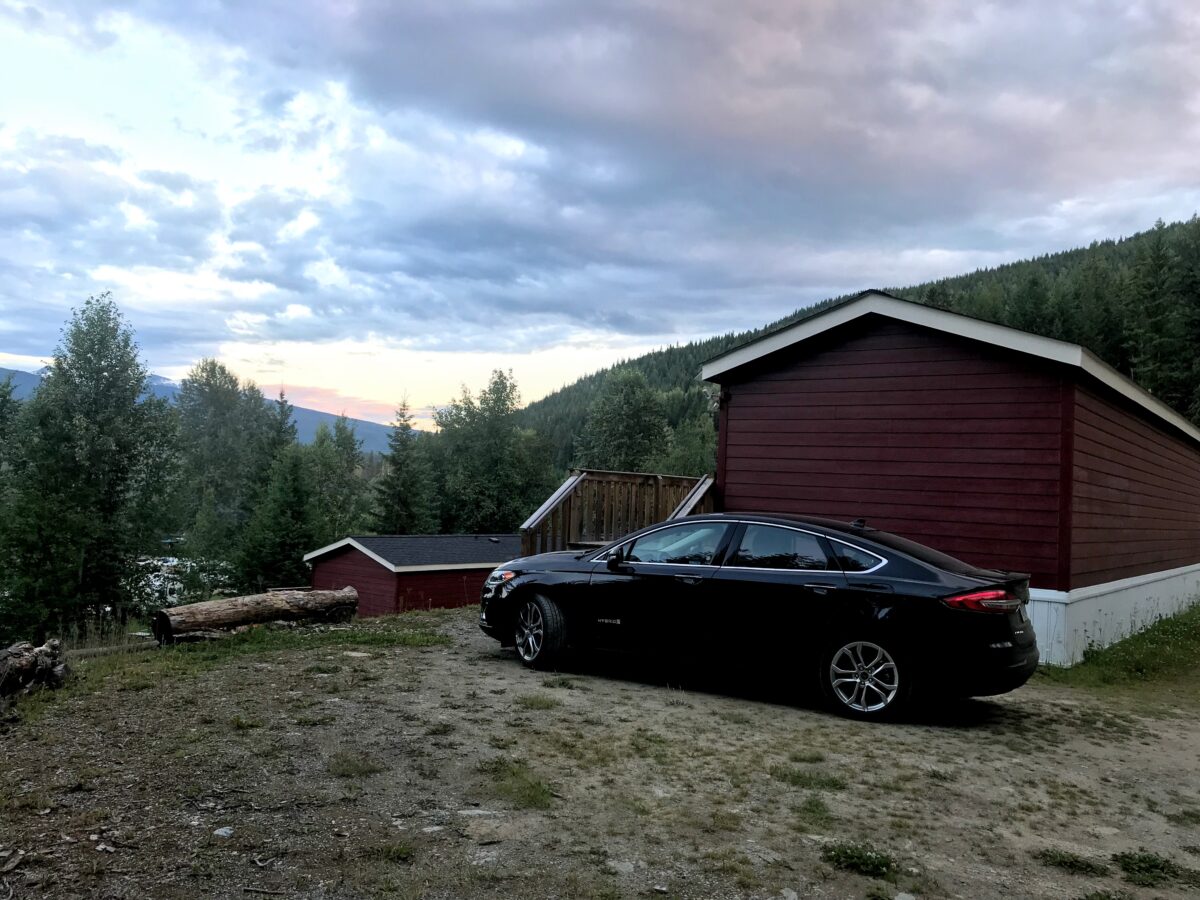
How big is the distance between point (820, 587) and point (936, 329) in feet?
16.3

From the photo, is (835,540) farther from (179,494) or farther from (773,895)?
(179,494)

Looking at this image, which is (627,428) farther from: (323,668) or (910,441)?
(323,668)

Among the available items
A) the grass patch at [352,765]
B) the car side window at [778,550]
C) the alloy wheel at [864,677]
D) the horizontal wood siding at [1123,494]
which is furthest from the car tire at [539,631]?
the horizontal wood siding at [1123,494]

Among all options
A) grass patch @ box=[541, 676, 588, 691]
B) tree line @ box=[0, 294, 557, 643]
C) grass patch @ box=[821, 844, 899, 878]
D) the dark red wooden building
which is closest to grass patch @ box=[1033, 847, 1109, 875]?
grass patch @ box=[821, 844, 899, 878]

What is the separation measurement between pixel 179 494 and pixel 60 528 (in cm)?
566

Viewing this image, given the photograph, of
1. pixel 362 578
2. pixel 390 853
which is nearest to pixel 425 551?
pixel 362 578

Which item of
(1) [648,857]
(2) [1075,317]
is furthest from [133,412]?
(2) [1075,317]

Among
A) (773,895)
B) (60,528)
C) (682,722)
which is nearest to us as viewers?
(773,895)

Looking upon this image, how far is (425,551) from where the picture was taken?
2625 cm

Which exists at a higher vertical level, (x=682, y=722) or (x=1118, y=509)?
(x=1118, y=509)

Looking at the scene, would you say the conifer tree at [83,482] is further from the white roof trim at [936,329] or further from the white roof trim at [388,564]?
the white roof trim at [936,329]

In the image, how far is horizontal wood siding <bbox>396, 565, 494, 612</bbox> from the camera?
2459cm

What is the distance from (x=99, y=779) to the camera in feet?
13.4

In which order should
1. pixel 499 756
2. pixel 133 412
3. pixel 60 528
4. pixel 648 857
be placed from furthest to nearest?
1. pixel 133 412
2. pixel 60 528
3. pixel 499 756
4. pixel 648 857
